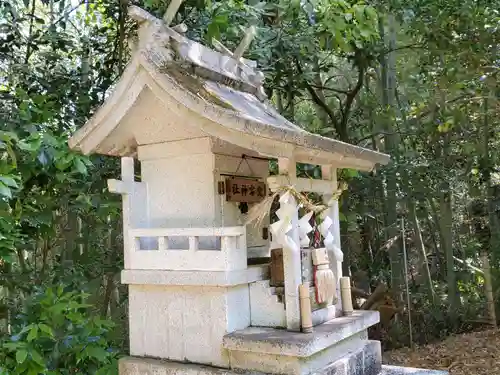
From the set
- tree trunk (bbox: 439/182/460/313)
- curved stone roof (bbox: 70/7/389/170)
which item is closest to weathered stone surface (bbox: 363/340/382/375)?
curved stone roof (bbox: 70/7/389/170)

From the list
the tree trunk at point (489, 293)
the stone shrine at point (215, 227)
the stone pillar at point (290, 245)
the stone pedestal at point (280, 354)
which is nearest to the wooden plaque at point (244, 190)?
the stone shrine at point (215, 227)

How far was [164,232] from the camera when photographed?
2.63 m

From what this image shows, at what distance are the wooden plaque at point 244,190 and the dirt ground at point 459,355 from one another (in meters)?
4.85

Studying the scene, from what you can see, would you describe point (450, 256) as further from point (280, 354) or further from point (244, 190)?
point (280, 354)

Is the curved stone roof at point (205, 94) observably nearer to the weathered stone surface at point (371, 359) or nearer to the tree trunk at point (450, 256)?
the weathered stone surface at point (371, 359)

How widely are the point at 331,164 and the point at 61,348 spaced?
81.8 inches

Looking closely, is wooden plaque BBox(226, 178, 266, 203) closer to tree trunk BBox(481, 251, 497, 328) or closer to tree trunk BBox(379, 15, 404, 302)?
tree trunk BBox(379, 15, 404, 302)

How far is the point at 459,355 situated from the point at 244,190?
17.7 ft

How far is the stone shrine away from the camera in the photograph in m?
2.41

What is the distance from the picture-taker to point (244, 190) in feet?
9.11

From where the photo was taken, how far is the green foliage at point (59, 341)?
121 inches

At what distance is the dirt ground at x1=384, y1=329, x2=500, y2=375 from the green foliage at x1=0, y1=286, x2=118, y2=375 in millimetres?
4727

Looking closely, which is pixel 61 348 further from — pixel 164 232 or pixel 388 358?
pixel 388 358

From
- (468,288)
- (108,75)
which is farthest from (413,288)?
(108,75)
